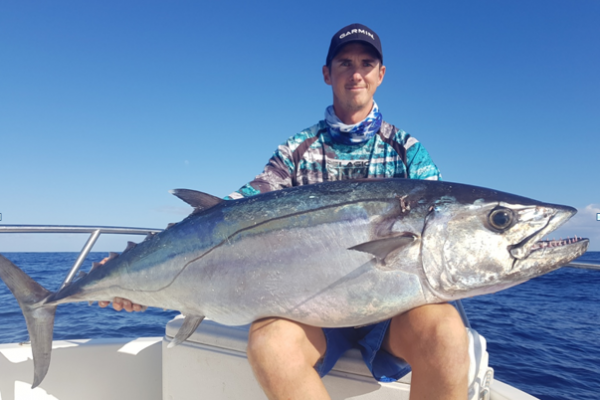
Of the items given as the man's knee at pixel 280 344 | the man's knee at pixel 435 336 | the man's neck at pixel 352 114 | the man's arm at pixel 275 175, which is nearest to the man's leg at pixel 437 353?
the man's knee at pixel 435 336

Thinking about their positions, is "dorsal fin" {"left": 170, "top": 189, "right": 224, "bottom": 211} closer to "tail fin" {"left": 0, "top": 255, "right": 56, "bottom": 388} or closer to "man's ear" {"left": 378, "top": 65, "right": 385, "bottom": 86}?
"tail fin" {"left": 0, "top": 255, "right": 56, "bottom": 388}

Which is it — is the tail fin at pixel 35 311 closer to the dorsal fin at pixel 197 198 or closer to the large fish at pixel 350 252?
the large fish at pixel 350 252

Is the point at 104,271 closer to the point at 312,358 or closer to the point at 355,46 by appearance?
the point at 312,358

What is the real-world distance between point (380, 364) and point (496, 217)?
0.86 m

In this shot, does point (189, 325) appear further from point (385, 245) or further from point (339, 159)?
point (339, 159)

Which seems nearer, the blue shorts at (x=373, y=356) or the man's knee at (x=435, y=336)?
the man's knee at (x=435, y=336)

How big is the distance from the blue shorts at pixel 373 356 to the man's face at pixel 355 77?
4.98 ft

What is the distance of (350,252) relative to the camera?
1.58m

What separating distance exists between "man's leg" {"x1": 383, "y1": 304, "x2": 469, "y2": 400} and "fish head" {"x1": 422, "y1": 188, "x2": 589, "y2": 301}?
96 mm

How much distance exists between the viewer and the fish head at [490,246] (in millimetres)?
1480

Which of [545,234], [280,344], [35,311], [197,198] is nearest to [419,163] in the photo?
[545,234]

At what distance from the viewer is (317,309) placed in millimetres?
1594

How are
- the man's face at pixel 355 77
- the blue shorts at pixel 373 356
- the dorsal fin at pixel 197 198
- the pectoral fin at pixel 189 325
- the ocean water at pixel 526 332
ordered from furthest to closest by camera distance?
1. the ocean water at pixel 526 332
2. the man's face at pixel 355 77
3. the dorsal fin at pixel 197 198
4. the pectoral fin at pixel 189 325
5. the blue shorts at pixel 373 356

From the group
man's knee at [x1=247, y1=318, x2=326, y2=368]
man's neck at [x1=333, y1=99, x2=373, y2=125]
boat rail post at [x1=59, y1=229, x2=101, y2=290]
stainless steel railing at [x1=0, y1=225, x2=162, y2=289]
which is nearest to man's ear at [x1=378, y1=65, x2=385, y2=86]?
man's neck at [x1=333, y1=99, x2=373, y2=125]
